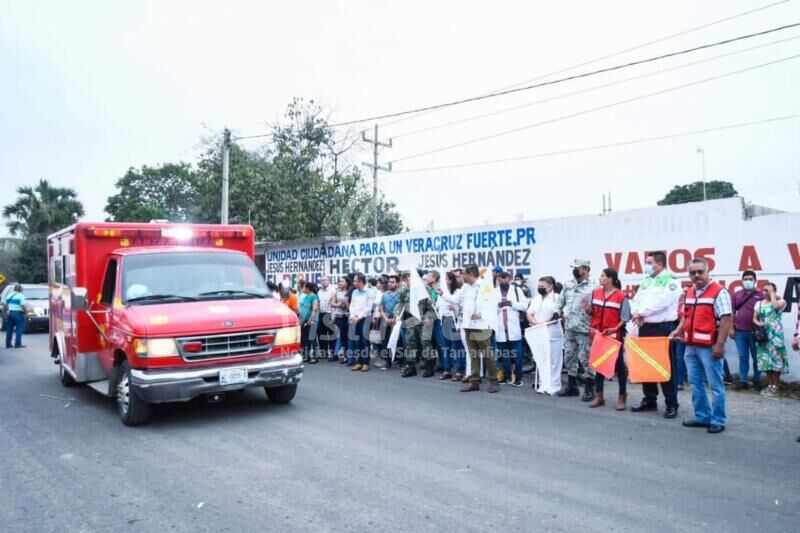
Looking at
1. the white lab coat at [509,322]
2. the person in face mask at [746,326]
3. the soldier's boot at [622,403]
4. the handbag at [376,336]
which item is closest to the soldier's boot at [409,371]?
the handbag at [376,336]

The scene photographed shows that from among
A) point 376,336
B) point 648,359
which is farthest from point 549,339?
point 376,336

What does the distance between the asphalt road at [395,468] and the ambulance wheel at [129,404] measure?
124mm

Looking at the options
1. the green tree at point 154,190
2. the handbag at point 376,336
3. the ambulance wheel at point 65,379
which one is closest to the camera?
the ambulance wheel at point 65,379

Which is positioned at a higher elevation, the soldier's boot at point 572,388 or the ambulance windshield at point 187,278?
the ambulance windshield at point 187,278

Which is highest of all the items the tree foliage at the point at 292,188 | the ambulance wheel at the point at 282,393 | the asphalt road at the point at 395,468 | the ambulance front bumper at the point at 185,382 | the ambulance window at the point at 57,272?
the tree foliage at the point at 292,188

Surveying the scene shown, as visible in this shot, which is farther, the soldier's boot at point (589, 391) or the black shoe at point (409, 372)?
the black shoe at point (409, 372)

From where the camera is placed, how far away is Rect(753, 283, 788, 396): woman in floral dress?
8602mm

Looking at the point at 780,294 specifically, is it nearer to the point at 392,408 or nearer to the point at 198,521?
the point at 392,408

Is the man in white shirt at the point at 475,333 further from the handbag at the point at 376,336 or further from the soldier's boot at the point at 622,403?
the handbag at the point at 376,336

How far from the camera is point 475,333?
29.5 ft

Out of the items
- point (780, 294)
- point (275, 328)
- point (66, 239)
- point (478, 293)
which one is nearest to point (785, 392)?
point (780, 294)

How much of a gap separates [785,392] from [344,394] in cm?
670

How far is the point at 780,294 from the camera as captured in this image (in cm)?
930

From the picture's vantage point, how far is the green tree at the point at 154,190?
5247 centimetres
